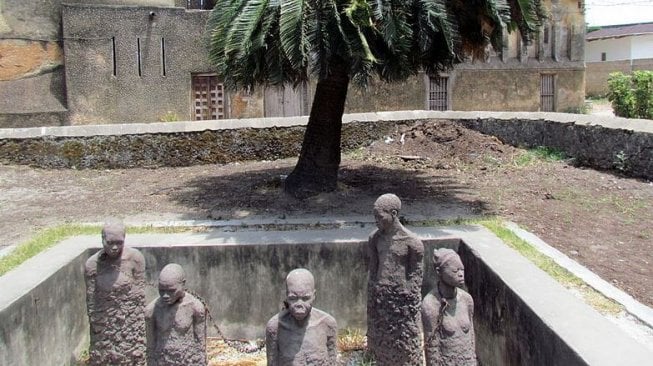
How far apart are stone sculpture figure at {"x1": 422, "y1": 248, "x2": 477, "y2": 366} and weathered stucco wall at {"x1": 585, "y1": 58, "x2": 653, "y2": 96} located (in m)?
34.7

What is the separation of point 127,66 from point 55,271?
42.3 feet

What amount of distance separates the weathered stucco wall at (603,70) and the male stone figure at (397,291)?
3435 centimetres

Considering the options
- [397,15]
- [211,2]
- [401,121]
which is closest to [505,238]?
[397,15]

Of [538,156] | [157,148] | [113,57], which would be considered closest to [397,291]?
[157,148]

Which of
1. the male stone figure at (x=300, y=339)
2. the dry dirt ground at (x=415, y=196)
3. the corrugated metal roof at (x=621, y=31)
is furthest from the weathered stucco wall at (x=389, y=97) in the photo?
the corrugated metal roof at (x=621, y=31)

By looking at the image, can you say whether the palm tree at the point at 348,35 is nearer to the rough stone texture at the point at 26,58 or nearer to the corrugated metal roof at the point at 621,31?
the rough stone texture at the point at 26,58

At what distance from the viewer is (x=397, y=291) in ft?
14.3

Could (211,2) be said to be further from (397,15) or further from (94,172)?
(397,15)

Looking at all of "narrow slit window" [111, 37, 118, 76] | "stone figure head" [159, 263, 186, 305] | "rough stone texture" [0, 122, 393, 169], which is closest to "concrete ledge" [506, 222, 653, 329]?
"stone figure head" [159, 263, 186, 305]

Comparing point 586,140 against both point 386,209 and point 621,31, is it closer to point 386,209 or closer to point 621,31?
point 386,209

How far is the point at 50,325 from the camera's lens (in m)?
4.65

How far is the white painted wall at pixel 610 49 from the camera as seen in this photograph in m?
36.7

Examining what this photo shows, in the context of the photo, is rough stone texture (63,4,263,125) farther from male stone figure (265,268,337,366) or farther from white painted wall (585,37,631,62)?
white painted wall (585,37,631,62)

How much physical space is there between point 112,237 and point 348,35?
11.0ft
